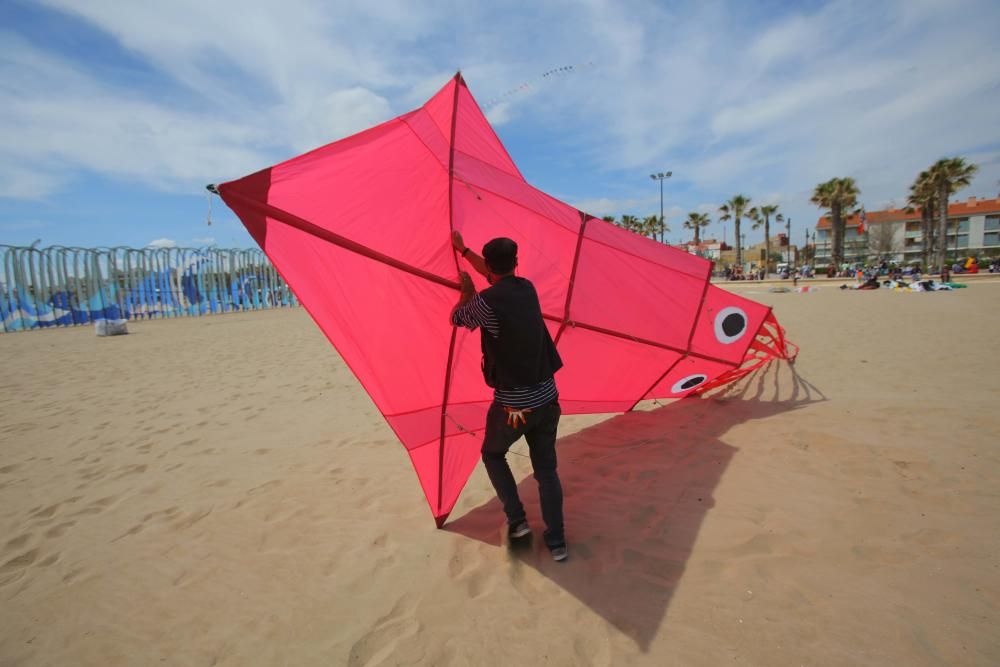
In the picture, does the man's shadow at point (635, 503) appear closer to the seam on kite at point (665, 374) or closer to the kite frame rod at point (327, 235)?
the seam on kite at point (665, 374)

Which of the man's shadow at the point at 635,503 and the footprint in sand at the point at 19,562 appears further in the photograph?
the footprint in sand at the point at 19,562

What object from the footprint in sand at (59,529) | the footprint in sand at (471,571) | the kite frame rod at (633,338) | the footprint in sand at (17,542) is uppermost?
the kite frame rod at (633,338)

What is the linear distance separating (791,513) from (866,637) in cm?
104

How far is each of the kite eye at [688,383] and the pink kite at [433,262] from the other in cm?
88

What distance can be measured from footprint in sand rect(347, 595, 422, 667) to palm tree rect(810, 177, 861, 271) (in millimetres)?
54102

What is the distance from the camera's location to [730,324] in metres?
5.20

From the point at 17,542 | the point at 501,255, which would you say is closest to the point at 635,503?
the point at 501,255

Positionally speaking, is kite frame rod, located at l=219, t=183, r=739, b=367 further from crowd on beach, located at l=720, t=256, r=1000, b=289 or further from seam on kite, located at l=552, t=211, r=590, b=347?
crowd on beach, located at l=720, t=256, r=1000, b=289

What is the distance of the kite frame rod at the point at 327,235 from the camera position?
254 centimetres

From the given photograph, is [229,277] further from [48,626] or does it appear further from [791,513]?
[791,513]

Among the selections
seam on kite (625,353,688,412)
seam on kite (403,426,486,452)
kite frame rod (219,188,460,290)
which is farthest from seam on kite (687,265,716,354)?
kite frame rod (219,188,460,290)

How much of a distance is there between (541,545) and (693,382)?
3095 mm

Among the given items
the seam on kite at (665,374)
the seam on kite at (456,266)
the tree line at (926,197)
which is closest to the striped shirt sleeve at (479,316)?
the seam on kite at (456,266)

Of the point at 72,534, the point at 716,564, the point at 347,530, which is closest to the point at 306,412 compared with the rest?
the point at 72,534
